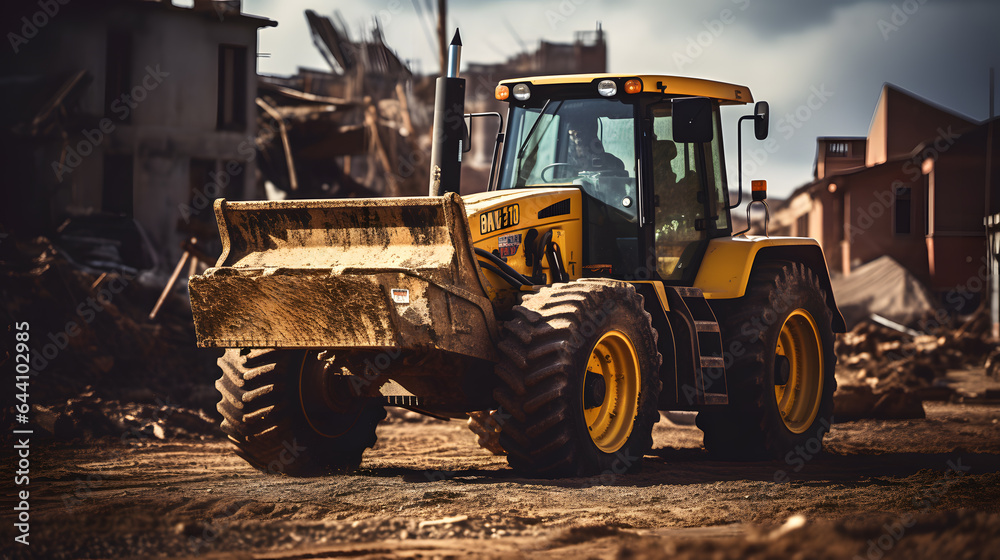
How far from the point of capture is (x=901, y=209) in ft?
101

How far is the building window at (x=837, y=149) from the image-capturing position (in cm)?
2455

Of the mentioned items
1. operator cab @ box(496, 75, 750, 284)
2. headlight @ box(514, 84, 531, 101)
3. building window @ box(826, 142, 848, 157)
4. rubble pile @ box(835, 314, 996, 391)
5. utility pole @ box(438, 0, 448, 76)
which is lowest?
rubble pile @ box(835, 314, 996, 391)

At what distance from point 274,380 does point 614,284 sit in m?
2.51

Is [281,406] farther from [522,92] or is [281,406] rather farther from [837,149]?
[837,149]

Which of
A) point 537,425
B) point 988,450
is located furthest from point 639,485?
point 988,450

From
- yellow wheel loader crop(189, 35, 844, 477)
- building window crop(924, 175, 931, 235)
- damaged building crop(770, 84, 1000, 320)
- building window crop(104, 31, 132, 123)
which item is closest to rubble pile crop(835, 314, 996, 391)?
damaged building crop(770, 84, 1000, 320)

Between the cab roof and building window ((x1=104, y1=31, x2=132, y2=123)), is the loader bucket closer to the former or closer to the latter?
the cab roof

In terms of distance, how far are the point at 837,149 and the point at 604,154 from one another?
18825mm

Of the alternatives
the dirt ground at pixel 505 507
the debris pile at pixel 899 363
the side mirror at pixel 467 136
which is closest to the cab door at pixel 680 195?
the side mirror at pixel 467 136

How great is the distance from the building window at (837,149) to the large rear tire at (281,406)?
1892cm

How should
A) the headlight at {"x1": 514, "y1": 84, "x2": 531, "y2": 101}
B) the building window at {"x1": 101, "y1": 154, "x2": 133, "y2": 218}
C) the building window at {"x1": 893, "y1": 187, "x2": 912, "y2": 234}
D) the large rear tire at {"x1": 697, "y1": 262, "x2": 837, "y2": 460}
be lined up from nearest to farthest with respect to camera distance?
the headlight at {"x1": 514, "y1": 84, "x2": 531, "y2": 101}, the large rear tire at {"x1": 697, "y1": 262, "x2": 837, "y2": 460}, the building window at {"x1": 101, "y1": 154, "x2": 133, "y2": 218}, the building window at {"x1": 893, "y1": 187, "x2": 912, "y2": 234}

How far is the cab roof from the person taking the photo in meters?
8.52

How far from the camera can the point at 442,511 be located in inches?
236

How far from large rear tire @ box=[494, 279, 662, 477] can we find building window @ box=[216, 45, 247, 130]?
1590cm
